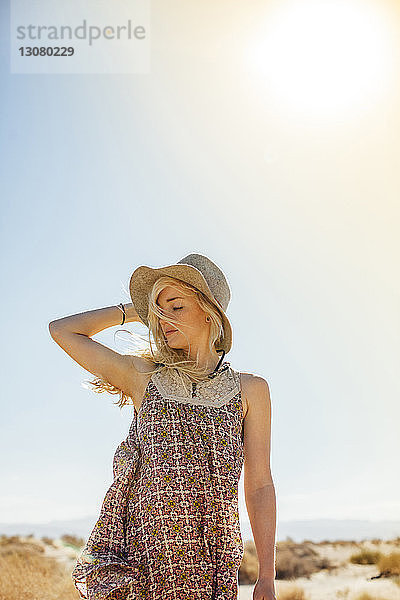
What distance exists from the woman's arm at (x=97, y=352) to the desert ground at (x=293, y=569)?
4.99m

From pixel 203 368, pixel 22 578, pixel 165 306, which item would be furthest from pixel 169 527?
pixel 22 578

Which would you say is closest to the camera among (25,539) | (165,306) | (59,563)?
(165,306)

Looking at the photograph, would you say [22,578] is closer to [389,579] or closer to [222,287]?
[389,579]

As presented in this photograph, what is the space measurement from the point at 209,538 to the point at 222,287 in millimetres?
897

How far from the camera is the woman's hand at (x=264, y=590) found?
232 cm

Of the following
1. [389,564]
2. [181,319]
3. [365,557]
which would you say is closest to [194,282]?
[181,319]

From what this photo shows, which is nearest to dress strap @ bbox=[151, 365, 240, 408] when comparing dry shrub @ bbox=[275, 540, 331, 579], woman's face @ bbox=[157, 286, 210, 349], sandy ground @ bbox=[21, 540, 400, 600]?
woman's face @ bbox=[157, 286, 210, 349]

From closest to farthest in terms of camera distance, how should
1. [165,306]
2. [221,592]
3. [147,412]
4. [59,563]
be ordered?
[221,592], [147,412], [165,306], [59,563]

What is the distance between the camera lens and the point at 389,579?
→ 9.03m

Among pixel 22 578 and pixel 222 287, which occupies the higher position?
pixel 222 287

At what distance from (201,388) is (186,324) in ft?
0.78

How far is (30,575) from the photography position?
8.02 m

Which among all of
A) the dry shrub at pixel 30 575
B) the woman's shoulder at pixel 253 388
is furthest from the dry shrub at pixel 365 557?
the woman's shoulder at pixel 253 388

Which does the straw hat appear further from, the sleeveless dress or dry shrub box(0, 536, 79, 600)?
dry shrub box(0, 536, 79, 600)
